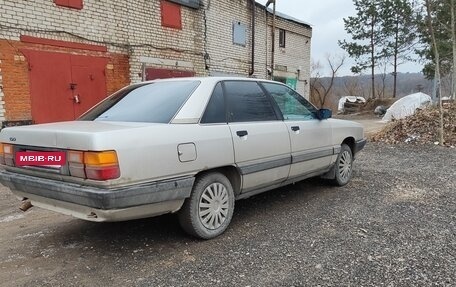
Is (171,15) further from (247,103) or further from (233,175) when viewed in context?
(233,175)

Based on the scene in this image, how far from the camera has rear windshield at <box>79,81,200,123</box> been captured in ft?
10.5

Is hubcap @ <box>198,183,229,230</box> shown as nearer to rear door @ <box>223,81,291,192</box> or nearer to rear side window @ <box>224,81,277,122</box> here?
rear door @ <box>223,81,291,192</box>

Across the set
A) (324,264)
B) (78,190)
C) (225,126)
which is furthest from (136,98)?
(324,264)

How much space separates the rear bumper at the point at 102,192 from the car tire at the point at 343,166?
8.84ft

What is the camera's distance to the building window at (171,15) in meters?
11.5

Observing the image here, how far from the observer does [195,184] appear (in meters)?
3.19

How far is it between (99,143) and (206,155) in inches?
36.4

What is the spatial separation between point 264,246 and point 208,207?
593 millimetres

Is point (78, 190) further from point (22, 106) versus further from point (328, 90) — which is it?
point (328, 90)

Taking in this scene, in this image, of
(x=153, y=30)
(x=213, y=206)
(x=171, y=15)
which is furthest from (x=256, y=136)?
(x=171, y=15)

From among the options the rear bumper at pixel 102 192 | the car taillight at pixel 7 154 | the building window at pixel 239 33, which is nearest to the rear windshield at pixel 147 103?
the rear bumper at pixel 102 192

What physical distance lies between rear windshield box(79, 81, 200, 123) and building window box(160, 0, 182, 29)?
8411mm

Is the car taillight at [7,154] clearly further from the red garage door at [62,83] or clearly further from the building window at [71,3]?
the building window at [71,3]

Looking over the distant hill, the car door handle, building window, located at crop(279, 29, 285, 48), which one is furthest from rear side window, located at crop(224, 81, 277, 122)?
the distant hill
